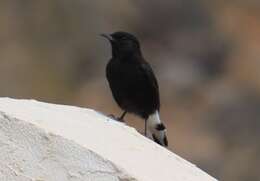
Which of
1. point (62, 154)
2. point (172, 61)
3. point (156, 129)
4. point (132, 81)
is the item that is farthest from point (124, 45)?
point (172, 61)

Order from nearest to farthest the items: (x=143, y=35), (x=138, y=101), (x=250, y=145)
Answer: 1. (x=138, y=101)
2. (x=250, y=145)
3. (x=143, y=35)

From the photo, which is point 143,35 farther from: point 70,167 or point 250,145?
point 70,167

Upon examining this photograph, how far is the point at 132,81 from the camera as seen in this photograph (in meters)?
6.50

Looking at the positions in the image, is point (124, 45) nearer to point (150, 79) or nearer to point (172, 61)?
point (150, 79)

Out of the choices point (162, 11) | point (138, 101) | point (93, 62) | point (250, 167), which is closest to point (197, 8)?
point (162, 11)

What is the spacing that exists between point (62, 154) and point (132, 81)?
3421 millimetres

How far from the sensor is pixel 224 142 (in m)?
A: 13.2

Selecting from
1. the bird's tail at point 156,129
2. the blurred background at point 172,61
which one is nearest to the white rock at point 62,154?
the bird's tail at point 156,129

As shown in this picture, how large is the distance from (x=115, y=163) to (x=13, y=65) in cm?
1186

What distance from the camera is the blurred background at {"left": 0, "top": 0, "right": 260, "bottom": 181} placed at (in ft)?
43.3

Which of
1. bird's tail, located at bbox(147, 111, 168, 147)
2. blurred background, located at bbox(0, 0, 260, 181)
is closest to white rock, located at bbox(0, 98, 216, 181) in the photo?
bird's tail, located at bbox(147, 111, 168, 147)

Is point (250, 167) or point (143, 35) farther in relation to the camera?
point (143, 35)

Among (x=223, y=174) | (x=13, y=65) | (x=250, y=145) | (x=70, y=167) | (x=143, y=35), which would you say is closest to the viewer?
(x=70, y=167)

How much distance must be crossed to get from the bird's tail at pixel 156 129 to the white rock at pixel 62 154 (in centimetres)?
316
